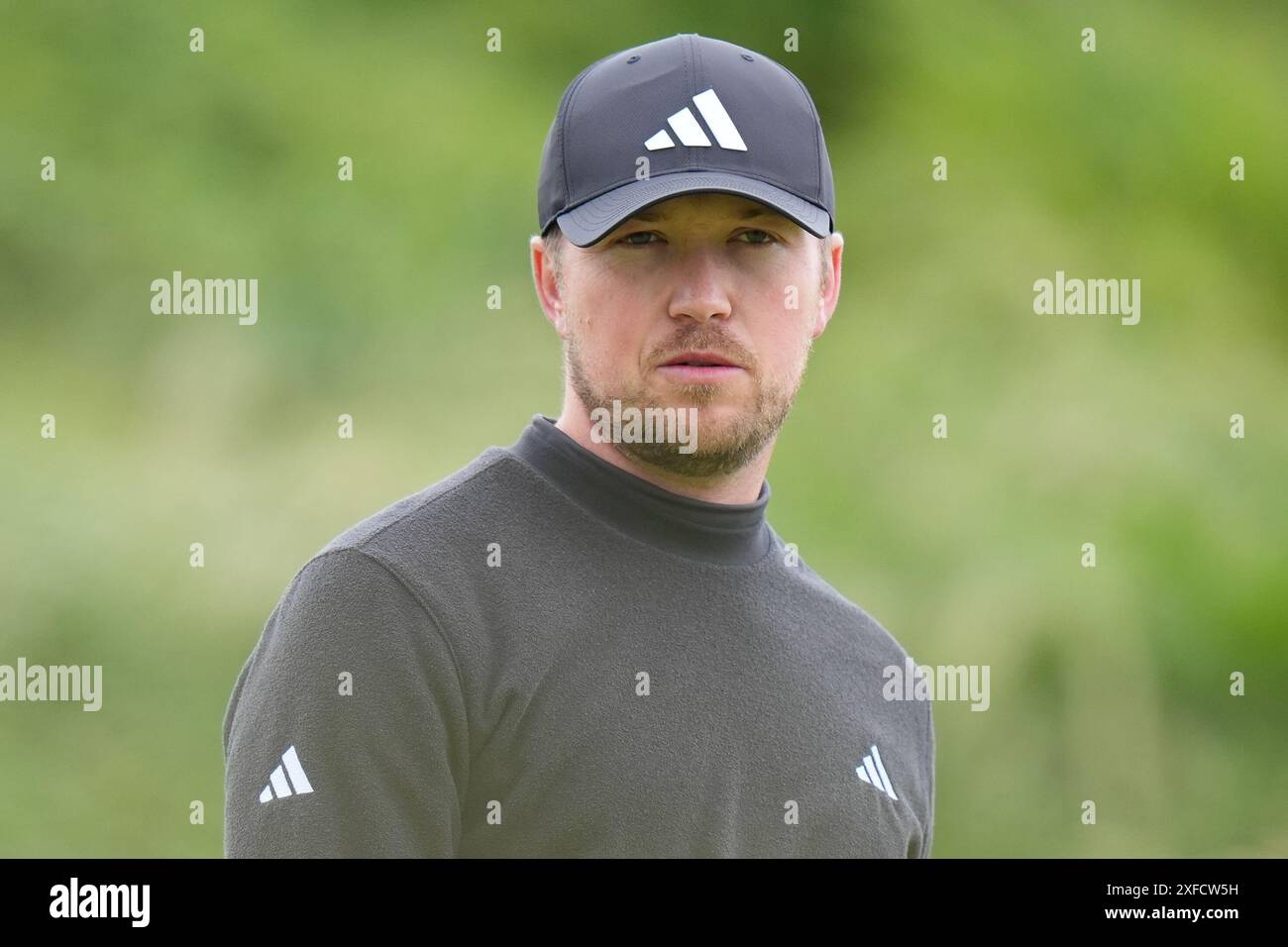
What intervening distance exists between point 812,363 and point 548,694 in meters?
5.54

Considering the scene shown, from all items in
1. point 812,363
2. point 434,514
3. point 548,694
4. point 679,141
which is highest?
point 812,363

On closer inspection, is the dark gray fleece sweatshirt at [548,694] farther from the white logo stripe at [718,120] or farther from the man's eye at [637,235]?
the white logo stripe at [718,120]

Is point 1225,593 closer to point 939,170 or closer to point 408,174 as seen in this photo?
point 939,170

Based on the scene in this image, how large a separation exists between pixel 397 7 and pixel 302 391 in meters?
2.38

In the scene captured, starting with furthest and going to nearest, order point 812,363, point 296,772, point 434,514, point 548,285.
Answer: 1. point 812,363
2. point 548,285
3. point 434,514
4. point 296,772

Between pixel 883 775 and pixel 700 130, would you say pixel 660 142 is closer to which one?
pixel 700 130

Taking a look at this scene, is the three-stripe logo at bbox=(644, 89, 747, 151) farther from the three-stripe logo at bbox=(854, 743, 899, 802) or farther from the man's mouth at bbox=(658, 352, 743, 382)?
the three-stripe logo at bbox=(854, 743, 899, 802)

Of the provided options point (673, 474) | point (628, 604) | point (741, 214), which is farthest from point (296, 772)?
point (741, 214)

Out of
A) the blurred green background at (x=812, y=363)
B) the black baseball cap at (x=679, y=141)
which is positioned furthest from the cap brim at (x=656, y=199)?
the blurred green background at (x=812, y=363)

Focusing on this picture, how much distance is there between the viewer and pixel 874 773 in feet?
5.54

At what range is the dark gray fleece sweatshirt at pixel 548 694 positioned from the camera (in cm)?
137

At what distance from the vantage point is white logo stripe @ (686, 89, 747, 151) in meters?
1.65

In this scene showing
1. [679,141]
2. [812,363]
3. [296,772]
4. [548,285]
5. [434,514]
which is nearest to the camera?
[296,772]

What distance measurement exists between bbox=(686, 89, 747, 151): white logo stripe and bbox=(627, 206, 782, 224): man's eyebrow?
71mm
